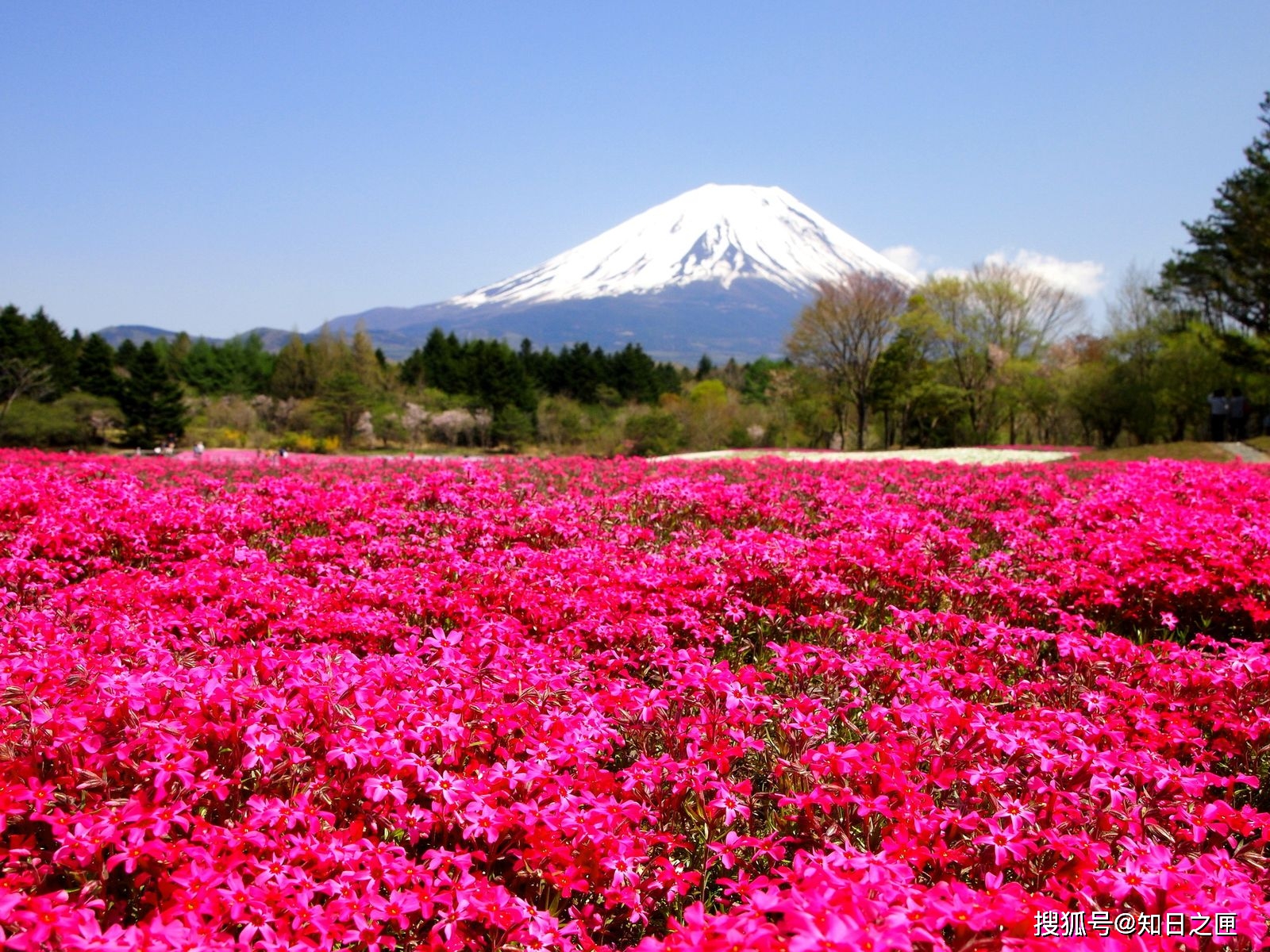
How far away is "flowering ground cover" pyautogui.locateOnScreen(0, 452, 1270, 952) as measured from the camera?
81.6 inches

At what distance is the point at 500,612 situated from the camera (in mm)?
4629

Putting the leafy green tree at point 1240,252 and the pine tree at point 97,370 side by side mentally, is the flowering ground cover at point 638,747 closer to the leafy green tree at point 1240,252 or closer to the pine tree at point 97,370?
the leafy green tree at point 1240,252

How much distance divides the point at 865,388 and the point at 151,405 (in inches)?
2026

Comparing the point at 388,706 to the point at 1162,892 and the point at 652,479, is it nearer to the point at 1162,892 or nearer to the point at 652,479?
the point at 1162,892

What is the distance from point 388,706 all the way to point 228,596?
2.31 m

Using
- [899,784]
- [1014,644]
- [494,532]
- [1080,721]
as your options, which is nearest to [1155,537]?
[1014,644]

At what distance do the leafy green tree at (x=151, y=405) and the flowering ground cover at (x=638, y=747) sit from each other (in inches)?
2408

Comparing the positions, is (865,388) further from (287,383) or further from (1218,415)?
(287,383)

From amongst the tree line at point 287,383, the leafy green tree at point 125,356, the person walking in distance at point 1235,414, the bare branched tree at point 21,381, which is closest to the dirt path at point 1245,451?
the person walking in distance at point 1235,414

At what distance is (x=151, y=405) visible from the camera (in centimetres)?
5903

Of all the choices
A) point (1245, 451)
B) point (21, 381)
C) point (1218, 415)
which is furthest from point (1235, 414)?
point (21, 381)

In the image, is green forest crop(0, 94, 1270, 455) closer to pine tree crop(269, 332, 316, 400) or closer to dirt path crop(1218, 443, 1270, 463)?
pine tree crop(269, 332, 316, 400)

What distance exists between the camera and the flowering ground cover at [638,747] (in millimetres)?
2072

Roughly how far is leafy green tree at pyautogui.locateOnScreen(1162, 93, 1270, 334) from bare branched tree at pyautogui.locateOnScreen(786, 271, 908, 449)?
14223 millimetres
